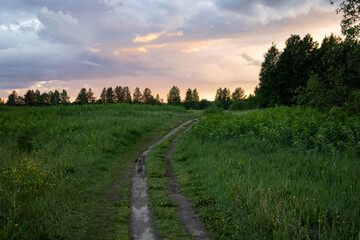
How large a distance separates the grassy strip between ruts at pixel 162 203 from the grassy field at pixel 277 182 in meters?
0.73

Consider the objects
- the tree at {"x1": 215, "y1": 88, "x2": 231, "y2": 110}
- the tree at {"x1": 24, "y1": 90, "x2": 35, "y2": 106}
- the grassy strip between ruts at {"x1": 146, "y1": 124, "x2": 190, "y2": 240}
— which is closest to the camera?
the grassy strip between ruts at {"x1": 146, "y1": 124, "x2": 190, "y2": 240}

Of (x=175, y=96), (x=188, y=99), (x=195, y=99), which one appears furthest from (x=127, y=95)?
(x=195, y=99)

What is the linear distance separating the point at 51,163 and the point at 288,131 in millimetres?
12994

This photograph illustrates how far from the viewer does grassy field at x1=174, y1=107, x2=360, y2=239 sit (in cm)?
518

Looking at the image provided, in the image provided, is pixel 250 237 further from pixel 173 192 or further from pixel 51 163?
pixel 51 163

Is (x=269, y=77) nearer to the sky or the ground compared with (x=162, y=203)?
nearer to the sky

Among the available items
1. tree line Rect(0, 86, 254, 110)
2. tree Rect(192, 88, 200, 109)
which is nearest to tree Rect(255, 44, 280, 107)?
tree line Rect(0, 86, 254, 110)

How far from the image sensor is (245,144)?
12805mm

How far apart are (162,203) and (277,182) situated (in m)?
3.77

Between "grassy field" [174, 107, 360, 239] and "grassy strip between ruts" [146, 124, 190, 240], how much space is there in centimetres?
73

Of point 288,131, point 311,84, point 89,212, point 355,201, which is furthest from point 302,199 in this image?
point 311,84

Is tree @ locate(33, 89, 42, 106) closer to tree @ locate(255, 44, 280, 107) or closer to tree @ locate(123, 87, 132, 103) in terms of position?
tree @ locate(123, 87, 132, 103)

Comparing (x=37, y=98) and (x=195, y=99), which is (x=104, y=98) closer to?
(x=37, y=98)

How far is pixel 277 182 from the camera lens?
7.18 metres
